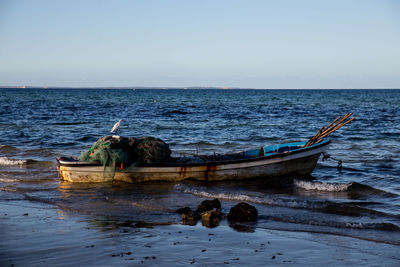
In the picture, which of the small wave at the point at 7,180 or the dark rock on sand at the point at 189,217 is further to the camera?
the small wave at the point at 7,180

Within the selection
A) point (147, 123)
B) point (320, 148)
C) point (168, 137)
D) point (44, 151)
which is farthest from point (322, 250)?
point (147, 123)

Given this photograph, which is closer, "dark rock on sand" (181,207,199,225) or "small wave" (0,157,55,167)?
"dark rock on sand" (181,207,199,225)

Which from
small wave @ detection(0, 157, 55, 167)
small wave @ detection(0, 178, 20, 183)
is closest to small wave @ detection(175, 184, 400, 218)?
small wave @ detection(0, 178, 20, 183)

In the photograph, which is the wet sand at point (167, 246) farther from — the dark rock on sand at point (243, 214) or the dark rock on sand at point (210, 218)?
the dark rock on sand at point (243, 214)

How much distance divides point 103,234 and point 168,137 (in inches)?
635

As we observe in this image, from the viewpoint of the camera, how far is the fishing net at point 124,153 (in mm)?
11562

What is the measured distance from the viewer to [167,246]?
6.58 metres

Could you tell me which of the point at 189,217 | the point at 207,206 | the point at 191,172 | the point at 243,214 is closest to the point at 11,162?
the point at 191,172

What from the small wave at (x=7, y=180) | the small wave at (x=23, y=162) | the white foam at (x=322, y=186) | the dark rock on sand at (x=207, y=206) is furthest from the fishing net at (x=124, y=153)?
the small wave at (x=23, y=162)

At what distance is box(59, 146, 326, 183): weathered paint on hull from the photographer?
39.3 ft

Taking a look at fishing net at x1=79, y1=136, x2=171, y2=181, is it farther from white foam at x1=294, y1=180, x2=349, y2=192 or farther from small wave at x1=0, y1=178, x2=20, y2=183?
white foam at x1=294, y1=180, x2=349, y2=192

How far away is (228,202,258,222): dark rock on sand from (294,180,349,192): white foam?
13.2 feet

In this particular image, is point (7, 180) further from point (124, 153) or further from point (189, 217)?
point (189, 217)

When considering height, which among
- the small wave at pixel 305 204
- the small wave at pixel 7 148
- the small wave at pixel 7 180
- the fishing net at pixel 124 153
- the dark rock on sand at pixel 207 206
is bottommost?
the small wave at pixel 7 180
